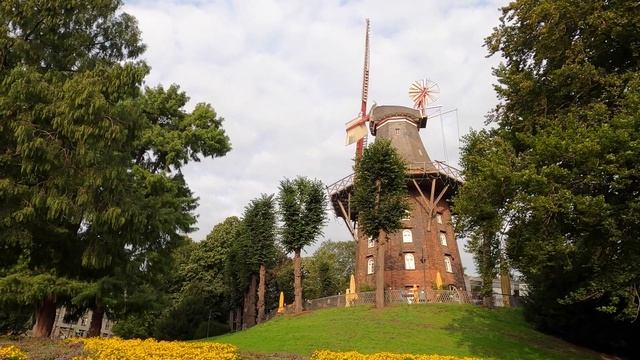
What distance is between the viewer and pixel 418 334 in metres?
24.2

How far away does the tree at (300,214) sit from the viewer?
129ft

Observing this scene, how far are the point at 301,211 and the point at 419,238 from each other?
9.77m

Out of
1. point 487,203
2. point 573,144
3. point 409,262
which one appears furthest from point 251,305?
point 573,144

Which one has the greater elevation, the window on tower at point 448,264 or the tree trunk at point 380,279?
the window on tower at point 448,264

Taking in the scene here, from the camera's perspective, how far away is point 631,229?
13.3 meters

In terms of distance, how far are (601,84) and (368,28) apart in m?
50.8

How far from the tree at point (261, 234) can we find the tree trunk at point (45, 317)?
25.4 meters

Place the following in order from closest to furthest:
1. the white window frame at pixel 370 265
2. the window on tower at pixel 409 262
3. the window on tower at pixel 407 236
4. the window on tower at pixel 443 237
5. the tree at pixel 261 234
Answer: the window on tower at pixel 409 262, the window on tower at pixel 407 236, the white window frame at pixel 370 265, the window on tower at pixel 443 237, the tree at pixel 261 234

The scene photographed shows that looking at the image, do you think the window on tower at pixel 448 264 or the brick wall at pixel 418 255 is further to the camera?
the window on tower at pixel 448 264

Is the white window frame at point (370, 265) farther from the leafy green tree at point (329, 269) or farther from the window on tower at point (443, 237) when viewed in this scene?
the leafy green tree at point (329, 269)

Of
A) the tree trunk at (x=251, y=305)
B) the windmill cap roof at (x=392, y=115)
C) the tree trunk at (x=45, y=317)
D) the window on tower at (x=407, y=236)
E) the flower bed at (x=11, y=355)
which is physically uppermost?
the windmill cap roof at (x=392, y=115)

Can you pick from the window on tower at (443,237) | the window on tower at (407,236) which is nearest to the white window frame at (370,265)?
the window on tower at (407,236)

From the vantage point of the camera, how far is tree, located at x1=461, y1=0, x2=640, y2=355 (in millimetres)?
13070

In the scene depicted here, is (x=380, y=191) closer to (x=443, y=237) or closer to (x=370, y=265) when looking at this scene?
(x=370, y=265)
